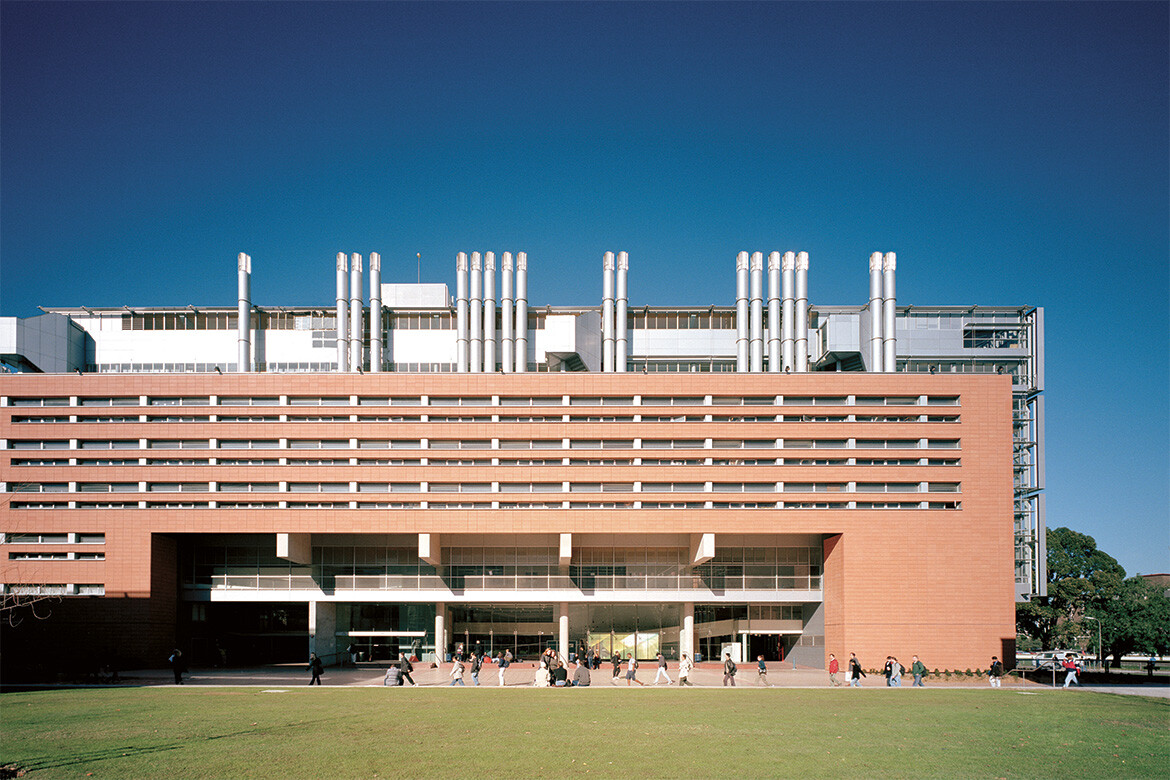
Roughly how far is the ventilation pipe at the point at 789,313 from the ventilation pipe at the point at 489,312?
2137 cm

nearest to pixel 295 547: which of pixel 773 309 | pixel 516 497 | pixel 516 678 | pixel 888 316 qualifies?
pixel 516 497

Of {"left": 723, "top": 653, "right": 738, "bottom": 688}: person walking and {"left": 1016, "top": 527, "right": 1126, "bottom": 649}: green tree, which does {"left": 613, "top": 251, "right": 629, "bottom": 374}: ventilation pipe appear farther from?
{"left": 1016, "top": 527, "right": 1126, "bottom": 649}: green tree

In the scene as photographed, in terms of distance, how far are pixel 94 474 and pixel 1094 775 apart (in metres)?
60.0

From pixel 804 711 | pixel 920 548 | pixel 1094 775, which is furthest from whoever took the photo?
pixel 920 548

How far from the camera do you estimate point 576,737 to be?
23.1 meters

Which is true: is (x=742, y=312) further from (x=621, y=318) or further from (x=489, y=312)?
(x=489, y=312)

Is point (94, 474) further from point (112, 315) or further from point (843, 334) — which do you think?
point (843, 334)

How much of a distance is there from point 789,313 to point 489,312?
22.0 m

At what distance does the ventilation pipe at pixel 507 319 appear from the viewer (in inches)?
2571

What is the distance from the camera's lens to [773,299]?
66.5 metres

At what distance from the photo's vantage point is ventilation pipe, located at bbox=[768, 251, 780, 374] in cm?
6600

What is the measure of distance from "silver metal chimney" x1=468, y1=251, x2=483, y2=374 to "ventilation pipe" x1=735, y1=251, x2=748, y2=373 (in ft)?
62.4

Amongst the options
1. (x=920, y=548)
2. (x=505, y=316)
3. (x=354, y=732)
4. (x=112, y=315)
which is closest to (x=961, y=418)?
(x=920, y=548)

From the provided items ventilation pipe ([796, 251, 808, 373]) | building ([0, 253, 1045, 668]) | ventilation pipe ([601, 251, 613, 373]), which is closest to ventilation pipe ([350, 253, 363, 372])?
building ([0, 253, 1045, 668])
